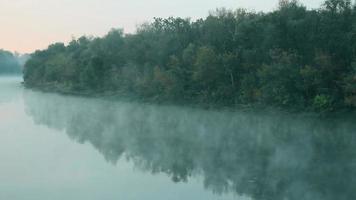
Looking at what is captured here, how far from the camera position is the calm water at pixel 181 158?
1606 cm

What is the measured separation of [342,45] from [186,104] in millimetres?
14358

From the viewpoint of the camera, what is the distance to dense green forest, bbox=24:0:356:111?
33.5 metres

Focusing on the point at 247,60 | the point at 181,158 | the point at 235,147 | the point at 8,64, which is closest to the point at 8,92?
the point at 247,60

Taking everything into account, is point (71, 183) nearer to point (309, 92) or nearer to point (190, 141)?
point (190, 141)

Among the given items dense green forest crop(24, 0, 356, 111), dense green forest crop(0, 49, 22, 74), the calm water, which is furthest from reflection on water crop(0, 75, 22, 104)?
dense green forest crop(0, 49, 22, 74)

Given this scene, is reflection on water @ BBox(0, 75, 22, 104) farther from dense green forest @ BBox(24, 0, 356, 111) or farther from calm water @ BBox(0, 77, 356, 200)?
calm water @ BBox(0, 77, 356, 200)

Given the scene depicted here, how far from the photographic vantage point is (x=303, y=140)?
2458cm

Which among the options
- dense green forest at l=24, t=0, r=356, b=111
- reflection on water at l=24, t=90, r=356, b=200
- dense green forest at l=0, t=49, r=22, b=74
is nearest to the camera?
reflection on water at l=24, t=90, r=356, b=200

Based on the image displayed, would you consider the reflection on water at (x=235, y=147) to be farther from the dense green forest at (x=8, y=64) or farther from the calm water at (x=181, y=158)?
the dense green forest at (x=8, y=64)


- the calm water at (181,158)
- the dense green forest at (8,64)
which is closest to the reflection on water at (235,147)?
the calm water at (181,158)

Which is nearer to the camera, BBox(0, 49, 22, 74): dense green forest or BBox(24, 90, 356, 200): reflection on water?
BBox(24, 90, 356, 200): reflection on water

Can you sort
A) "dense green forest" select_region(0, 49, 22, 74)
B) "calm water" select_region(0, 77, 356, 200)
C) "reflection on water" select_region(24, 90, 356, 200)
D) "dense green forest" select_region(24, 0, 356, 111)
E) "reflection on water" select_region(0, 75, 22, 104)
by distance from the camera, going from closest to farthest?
"calm water" select_region(0, 77, 356, 200) → "reflection on water" select_region(24, 90, 356, 200) → "dense green forest" select_region(24, 0, 356, 111) → "reflection on water" select_region(0, 75, 22, 104) → "dense green forest" select_region(0, 49, 22, 74)

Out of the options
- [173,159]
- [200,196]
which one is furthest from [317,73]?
[200,196]

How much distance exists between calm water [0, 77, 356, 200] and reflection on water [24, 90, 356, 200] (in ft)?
0.13
